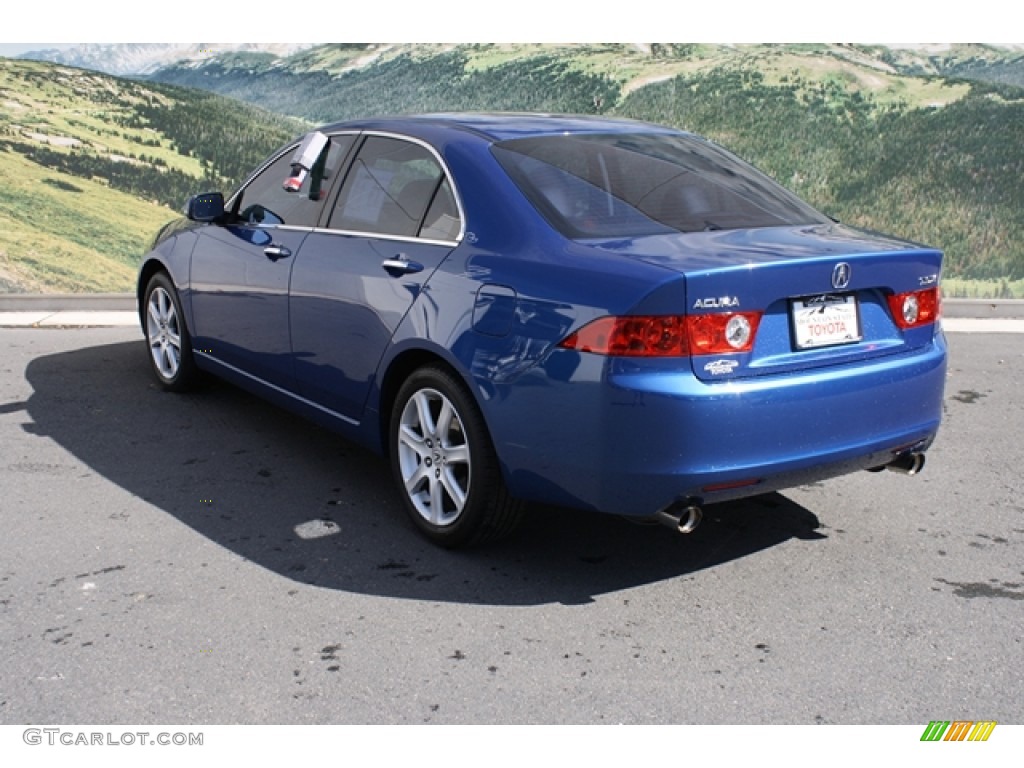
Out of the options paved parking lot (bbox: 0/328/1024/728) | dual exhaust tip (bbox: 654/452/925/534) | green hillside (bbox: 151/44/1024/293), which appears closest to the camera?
paved parking lot (bbox: 0/328/1024/728)

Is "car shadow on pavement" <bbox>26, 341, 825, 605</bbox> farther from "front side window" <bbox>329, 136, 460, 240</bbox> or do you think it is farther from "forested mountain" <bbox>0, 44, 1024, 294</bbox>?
"forested mountain" <bbox>0, 44, 1024, 294</bbox>

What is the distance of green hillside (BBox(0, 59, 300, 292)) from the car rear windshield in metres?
6.79

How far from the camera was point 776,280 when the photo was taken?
154 inches

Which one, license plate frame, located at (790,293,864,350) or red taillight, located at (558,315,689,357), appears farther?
license plate frame, located at (790,293,864,350)

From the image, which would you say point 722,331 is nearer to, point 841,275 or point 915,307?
point 841,275

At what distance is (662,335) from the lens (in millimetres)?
3816

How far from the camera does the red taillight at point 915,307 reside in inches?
170

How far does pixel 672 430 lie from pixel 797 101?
9.15m

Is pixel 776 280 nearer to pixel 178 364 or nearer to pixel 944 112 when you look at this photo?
pixel 178 364

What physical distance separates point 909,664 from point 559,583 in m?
1.24

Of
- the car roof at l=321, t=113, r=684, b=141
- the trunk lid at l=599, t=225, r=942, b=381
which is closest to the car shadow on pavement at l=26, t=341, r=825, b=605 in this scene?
the trunk lid at l=599, t=225, r=942, b=381

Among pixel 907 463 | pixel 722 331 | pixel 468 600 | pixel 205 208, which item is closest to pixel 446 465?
pixel 468 600

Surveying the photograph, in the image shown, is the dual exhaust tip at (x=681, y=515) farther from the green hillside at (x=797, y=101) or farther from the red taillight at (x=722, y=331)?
the green hillside at (x=797, y=101)

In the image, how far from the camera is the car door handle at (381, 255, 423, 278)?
4.64 meters
